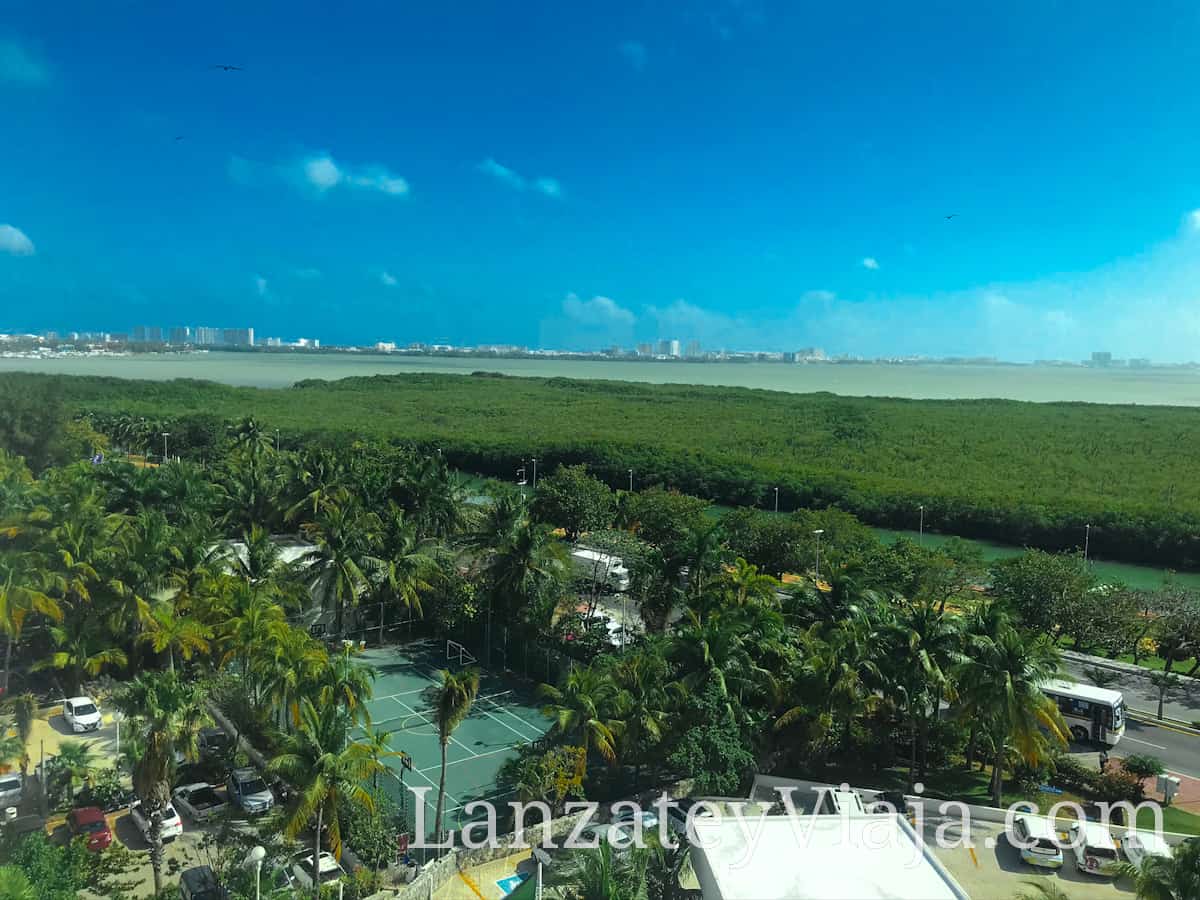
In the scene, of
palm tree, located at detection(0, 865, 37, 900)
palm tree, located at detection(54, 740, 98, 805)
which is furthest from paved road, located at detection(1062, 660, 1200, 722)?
palm tree, located at detection(54, 740, 98, 805)

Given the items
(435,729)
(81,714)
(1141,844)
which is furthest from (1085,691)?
(81,714)

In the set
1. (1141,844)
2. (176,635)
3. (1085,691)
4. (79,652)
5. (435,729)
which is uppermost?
(176,635)

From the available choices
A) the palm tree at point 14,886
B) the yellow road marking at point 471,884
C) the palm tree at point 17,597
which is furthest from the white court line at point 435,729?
the palm tree at point 14,886

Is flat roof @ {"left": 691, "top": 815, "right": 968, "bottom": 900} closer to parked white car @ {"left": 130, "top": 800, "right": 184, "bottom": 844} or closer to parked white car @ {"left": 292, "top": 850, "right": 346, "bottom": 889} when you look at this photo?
parked white car @ {"left": 292, "top": 850, "right": 346, "bottom": 889}

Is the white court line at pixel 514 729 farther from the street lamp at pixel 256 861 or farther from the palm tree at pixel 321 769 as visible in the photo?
the palm tree at pixel 321 769

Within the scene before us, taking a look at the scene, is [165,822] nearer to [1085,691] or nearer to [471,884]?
[471,884]

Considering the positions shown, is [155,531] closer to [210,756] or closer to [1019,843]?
[210,756]
